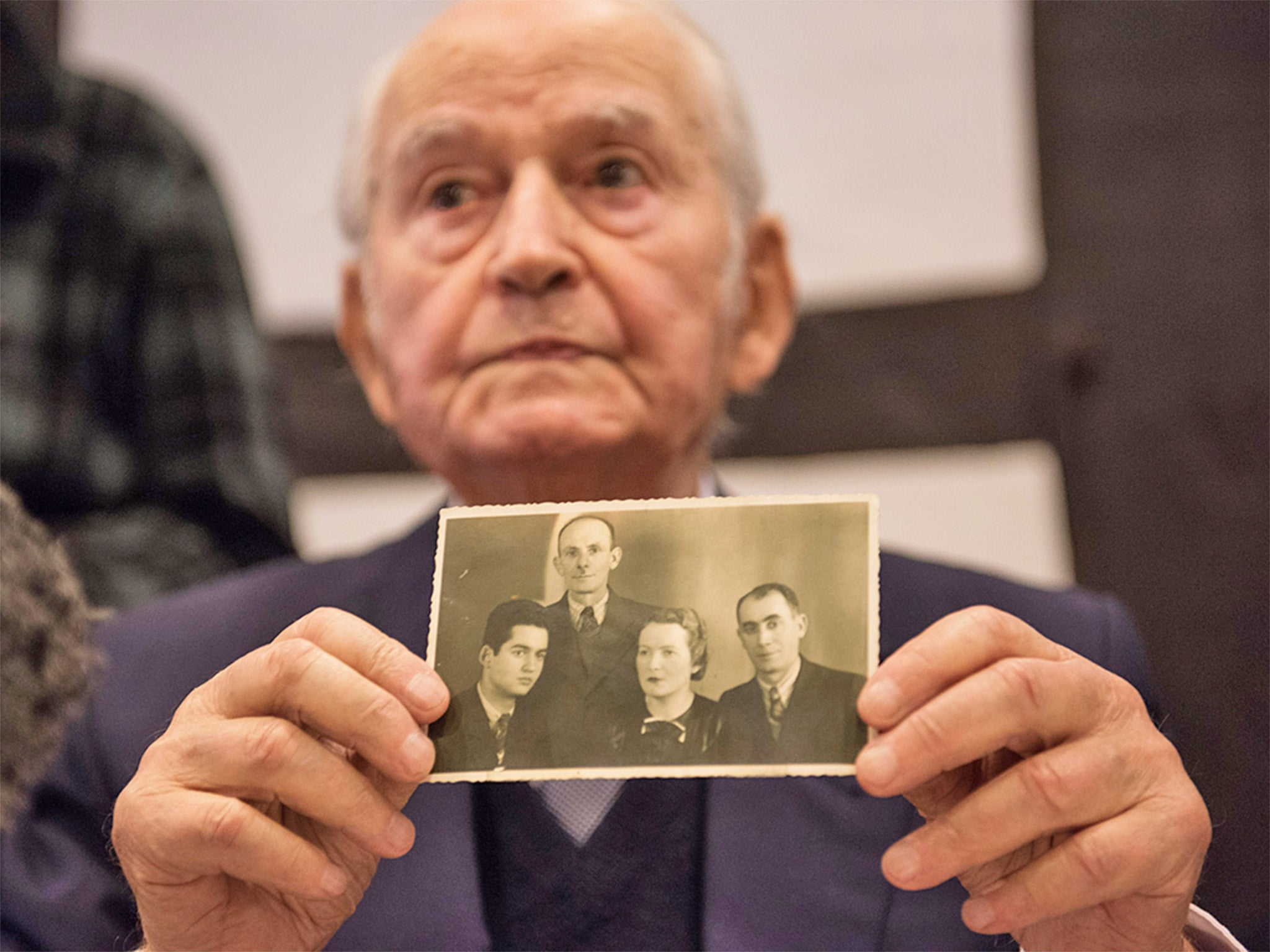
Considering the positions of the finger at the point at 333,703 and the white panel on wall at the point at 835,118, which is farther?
the white panel on wall at the point at 835,118

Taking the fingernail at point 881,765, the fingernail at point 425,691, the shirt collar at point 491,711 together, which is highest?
the fingernail at point 425,691

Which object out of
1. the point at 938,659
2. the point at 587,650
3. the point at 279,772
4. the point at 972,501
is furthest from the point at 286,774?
the point at 972,501

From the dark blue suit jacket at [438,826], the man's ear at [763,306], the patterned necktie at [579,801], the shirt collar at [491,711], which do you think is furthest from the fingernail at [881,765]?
the man's ear at [763,306]

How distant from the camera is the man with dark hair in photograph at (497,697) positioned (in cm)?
70

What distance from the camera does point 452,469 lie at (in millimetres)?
1124

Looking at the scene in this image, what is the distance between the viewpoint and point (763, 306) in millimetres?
1309

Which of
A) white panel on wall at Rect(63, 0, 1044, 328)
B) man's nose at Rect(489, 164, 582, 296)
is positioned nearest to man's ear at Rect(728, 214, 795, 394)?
white panel on wall at Rect(63, 0, 1044, 328)

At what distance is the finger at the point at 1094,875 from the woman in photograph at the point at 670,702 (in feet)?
0.79

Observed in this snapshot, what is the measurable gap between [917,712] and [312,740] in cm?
41

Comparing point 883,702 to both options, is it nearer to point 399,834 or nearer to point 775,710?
point 775,710

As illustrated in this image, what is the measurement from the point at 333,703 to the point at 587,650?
18 centimetres

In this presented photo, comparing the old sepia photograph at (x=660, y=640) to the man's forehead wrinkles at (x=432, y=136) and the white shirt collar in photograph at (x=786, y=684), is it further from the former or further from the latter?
the man's forehead wrinkles at (x=432, y=136)

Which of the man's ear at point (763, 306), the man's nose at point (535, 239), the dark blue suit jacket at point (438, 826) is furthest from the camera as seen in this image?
the man's ear at point (763, 306)

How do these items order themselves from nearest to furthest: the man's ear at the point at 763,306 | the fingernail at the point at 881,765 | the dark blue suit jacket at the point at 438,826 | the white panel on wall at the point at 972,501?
the fingernail at the point at 881,765 < the dark blue suit jacket at the point at 438,826 < the man's ear at the point at 763,306 < the white panel on wall at the point at 972,501
